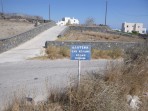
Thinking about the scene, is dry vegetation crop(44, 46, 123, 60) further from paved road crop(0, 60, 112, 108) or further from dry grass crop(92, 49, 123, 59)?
paved road crop(0, 60, 112, 108)

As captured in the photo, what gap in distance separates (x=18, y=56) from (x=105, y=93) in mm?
8425

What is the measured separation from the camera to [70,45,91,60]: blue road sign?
568 centimetres

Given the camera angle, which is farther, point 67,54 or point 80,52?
point 67,54

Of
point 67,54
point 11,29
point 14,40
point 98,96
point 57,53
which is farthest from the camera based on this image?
point 11,29

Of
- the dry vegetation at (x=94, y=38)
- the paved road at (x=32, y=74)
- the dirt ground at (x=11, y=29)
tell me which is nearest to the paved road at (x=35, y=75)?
the paved road at (x=32, y=74)

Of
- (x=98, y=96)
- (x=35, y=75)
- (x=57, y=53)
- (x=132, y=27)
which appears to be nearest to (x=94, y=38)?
(x=57, y=53)

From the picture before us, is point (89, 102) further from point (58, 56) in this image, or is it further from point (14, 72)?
point (58, 56)

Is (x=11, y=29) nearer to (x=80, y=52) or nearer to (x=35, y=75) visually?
(x=35, y=75)

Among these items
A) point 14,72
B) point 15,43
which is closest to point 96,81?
point 14,72

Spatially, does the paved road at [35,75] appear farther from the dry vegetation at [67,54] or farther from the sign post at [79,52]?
the dry vegetation at [67,54]

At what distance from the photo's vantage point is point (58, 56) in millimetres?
12578

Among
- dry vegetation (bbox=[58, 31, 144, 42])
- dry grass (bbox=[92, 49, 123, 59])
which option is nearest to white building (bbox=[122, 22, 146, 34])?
dry vegetation (bbox=[58, 31, 144, 42])

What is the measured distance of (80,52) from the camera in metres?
5.72

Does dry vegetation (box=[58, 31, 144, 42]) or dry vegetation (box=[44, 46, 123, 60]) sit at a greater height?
dry vegetation (box=[58, 31, 144, 42])
